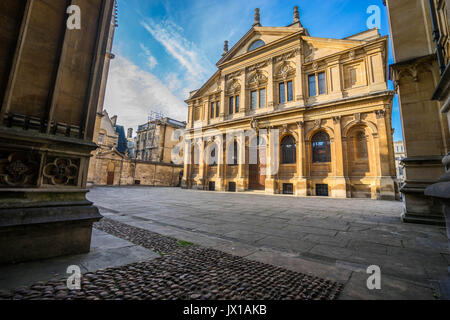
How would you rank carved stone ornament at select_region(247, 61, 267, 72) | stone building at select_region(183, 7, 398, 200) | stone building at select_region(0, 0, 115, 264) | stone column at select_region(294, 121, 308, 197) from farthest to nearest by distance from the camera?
1. carved stone ornament at select_region(247, 61, 267, 72)
2. stone column at select_region(294, 121, 308, 197)
3. stone building at select_region(183, 7, 398, 200)
4. stone building at select_region(0, 0, 115, 264)

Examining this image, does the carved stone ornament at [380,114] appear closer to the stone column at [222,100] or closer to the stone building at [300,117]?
the stone building at [300,117]

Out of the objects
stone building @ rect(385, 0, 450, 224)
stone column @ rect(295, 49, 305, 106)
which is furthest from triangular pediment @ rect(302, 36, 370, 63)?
stone building @ rect(385, 0, 450, 224)

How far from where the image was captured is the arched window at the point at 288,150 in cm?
1682

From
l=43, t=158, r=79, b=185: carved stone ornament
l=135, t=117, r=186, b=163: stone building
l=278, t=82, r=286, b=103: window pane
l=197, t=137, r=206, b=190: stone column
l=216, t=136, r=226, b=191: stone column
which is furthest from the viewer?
l=135, t=117, r=186, b=163: stone building

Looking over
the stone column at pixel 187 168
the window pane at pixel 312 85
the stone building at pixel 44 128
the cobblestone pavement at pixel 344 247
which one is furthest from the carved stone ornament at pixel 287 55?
the stone building at pixel 44 128

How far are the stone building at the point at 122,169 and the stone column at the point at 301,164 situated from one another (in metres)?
18.5

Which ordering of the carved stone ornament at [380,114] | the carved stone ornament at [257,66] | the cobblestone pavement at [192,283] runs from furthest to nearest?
1. the carved stone ornament at [257,66]
2. the carved stone ornament at [380,114]
3. the cobblestone pavement at [192,283]

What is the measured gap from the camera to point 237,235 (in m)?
3.43

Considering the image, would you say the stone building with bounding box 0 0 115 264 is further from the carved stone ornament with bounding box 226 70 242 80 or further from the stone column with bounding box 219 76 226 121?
the carved stone ornament with bounding box 226 70 242 80

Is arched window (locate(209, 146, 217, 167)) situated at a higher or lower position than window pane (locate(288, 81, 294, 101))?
lower

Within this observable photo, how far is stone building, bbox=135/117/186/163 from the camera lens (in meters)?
36.8

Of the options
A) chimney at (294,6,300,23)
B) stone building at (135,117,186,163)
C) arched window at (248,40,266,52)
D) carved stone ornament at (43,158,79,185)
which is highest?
chimney at (294,6,300,23)

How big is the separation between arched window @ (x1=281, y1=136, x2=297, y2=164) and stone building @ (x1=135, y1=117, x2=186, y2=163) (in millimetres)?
25172
